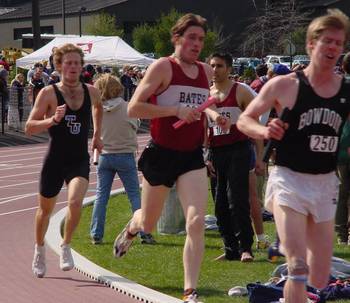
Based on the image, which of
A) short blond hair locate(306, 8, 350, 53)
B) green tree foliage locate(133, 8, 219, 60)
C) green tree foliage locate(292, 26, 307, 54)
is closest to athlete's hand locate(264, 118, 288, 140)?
short blond hair locate(306, 8, 350, 53)

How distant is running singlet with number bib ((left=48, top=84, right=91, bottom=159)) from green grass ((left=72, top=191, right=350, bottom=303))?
1.25 meters

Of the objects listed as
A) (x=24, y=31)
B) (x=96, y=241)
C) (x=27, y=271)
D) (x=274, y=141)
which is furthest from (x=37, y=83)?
(x=24, y=31)

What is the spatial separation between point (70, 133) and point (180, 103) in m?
1.77

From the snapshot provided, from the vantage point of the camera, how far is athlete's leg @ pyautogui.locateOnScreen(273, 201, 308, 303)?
6285 mm

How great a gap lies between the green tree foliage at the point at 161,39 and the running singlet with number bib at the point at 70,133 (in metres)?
47.4

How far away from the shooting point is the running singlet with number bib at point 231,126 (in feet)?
32.2

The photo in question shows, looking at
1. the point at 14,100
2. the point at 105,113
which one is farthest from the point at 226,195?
the point at 14,100

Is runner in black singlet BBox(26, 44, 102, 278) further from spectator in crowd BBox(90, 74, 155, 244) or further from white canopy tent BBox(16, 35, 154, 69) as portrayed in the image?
white canopy tent BBox(16, 35, 154, 69)

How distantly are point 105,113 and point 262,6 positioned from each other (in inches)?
2833

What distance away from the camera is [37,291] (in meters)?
8.89

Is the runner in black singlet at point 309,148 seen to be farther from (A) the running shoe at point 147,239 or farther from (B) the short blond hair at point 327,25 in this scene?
(A) the running shoe at point 147,239

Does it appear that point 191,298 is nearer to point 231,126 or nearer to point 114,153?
point 231,126

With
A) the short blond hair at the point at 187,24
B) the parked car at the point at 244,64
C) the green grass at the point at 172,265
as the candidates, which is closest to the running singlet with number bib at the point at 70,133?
the green grass at the point at 172,265

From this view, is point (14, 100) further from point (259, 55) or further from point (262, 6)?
point (262, 6)
